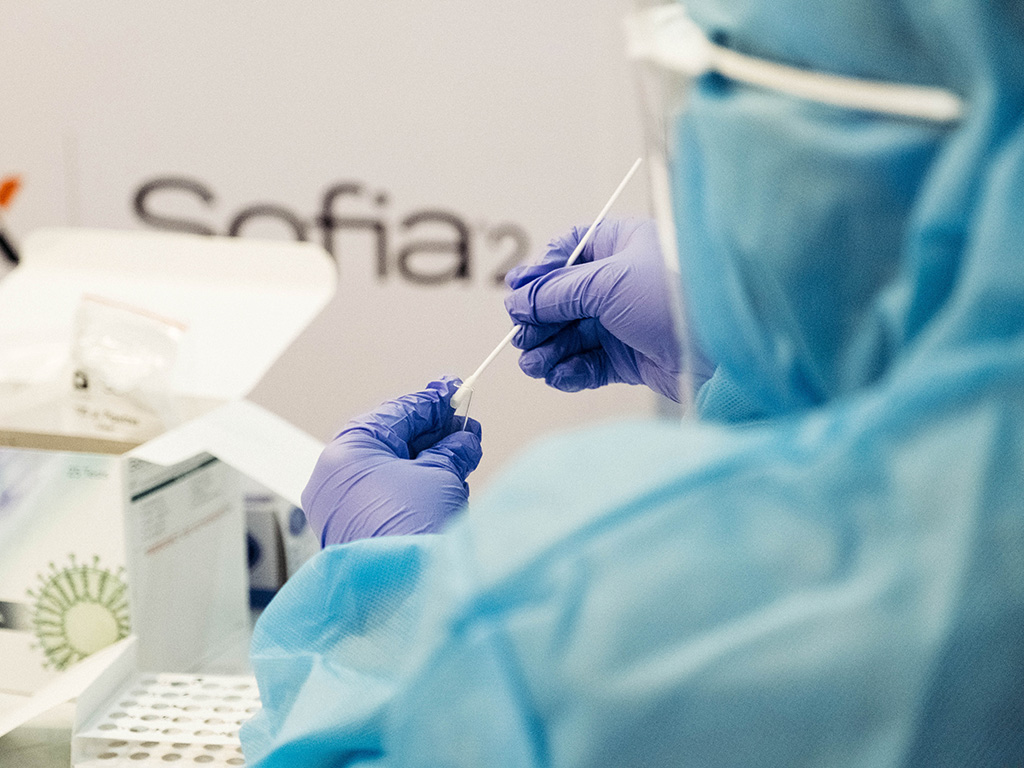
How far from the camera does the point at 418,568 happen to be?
0.54 meters

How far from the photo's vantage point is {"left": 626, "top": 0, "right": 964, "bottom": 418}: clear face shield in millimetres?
373

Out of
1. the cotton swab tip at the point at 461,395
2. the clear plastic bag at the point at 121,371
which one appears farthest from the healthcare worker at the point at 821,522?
the clear plastic bag at the point at 121,371

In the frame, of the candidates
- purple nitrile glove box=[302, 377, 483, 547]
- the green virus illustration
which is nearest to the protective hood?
purple nitrile glove box=[302, 377, 483, 547]

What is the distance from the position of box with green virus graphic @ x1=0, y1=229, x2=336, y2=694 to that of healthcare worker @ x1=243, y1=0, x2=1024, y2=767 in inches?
26.0

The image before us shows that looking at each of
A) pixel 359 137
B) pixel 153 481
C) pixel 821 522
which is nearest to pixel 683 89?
pixel 821 522

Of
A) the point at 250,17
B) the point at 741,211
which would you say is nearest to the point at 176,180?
the point at 250,17

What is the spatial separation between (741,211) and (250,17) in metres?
1.77

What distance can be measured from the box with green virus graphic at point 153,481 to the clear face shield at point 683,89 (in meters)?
0.59

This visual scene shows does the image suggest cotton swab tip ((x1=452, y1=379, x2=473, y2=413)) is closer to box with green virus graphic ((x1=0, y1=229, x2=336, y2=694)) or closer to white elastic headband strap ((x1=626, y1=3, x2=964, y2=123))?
box with green virus graphic ((x1=0, y1=229, x2=336, y2=694))

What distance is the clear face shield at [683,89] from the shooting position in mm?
373

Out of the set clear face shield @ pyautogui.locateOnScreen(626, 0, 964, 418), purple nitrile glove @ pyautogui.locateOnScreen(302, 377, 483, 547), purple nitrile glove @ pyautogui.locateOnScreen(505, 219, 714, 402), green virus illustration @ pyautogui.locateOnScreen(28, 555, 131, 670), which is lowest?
green virus illustration @ pyautogui.locateOnScreen(28, 555, 131, 670)

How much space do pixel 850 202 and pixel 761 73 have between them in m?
0.06

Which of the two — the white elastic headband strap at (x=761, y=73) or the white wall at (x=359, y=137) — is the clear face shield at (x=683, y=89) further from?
the white wall at (x=359, y=137)

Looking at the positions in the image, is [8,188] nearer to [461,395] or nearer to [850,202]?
[461,395]
